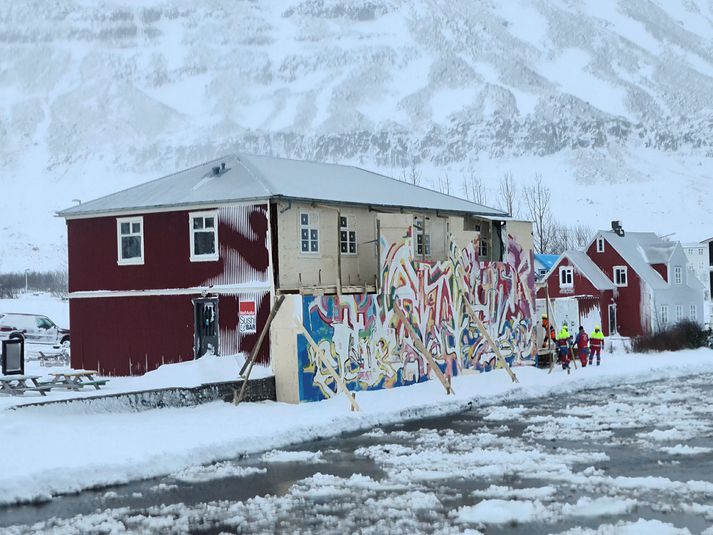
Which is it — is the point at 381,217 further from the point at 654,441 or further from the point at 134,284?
the point at 654,441

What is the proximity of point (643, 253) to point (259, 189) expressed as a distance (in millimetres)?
40240

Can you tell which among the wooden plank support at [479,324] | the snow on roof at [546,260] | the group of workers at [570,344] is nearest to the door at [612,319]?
the snow on roof at [546,260]

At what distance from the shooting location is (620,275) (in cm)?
6556

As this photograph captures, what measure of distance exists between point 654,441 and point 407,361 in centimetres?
1167

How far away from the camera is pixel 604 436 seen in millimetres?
23234

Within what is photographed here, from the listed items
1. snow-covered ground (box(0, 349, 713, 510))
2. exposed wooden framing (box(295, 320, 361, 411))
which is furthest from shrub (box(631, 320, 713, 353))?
exposed wooden framing (box(295, 320, 361, 411))

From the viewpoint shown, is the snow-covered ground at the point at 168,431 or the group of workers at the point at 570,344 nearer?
the snow-covered ground at the point at 168,431

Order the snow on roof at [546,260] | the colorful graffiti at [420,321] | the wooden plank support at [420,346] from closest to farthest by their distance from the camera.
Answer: the colorful graffiti at [420,321], the wooden plank support at [420,346], the snow on roof at [546,260]

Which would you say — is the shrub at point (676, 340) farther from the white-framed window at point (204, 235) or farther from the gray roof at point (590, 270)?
the white-framed window at point (204, 235)

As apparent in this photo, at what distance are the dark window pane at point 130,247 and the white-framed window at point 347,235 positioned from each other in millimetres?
6157

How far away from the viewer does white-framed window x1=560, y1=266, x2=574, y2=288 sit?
6550 centimetres

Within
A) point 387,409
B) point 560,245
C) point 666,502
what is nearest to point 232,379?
point 387,409

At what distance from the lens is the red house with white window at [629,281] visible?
64.5 metres

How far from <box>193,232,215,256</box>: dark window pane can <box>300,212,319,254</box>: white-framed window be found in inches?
103
